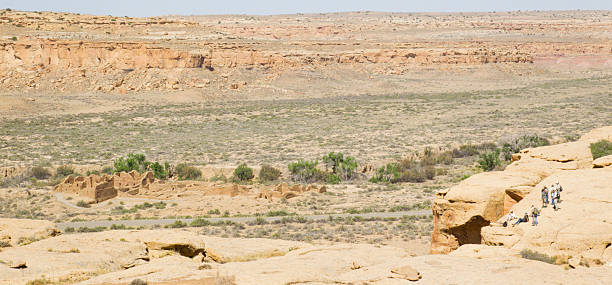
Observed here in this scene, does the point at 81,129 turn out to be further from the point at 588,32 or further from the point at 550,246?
the point at 588,32

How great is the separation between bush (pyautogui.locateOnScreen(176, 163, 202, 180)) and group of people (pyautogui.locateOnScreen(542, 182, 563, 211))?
80.7 feet

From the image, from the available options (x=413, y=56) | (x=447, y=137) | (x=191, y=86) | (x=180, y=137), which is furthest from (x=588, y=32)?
(x=180, y=137)

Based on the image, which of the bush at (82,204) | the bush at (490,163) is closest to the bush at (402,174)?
the bush at (490,163)

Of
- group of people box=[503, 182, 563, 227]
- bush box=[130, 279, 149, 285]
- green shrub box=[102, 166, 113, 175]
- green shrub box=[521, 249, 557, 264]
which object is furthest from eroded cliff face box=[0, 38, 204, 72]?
green shrub box=[521, 249, 557, 264]

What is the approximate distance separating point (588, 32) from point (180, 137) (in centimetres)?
11472

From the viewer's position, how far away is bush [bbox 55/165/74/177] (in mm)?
38094

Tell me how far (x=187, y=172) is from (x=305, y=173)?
690 cm

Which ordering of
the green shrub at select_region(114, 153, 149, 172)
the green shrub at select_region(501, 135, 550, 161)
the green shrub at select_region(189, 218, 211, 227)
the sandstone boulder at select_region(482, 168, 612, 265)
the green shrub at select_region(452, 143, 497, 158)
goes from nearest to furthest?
the sandstone boulder at select_region(482, 168, 612, 265)
the green shrub at select_region(189, 218, 211, 227)
the green shrub at select_region(114, 153, 149, 172)
the green shrub at select_region(501, 135, 550, 161)
the green shrub at select_region(452, 143, 497, 158)

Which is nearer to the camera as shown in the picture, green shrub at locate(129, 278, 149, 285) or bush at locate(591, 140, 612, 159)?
green shrub at locate(129, 278, 149, 285)

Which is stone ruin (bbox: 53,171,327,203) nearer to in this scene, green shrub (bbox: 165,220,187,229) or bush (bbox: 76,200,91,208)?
bush (bbox: 76,200,91,208)

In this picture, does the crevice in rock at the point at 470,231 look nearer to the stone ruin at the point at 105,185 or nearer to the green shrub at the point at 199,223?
the green shrub at the point at 199,223

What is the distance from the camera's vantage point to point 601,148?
22.9 m

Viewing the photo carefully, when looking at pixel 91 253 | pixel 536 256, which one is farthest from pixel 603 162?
pixel 91 253

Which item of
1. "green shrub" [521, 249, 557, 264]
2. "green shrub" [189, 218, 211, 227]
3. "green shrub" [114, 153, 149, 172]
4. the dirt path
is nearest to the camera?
"green shrub" [521, 249, 557, 264]
